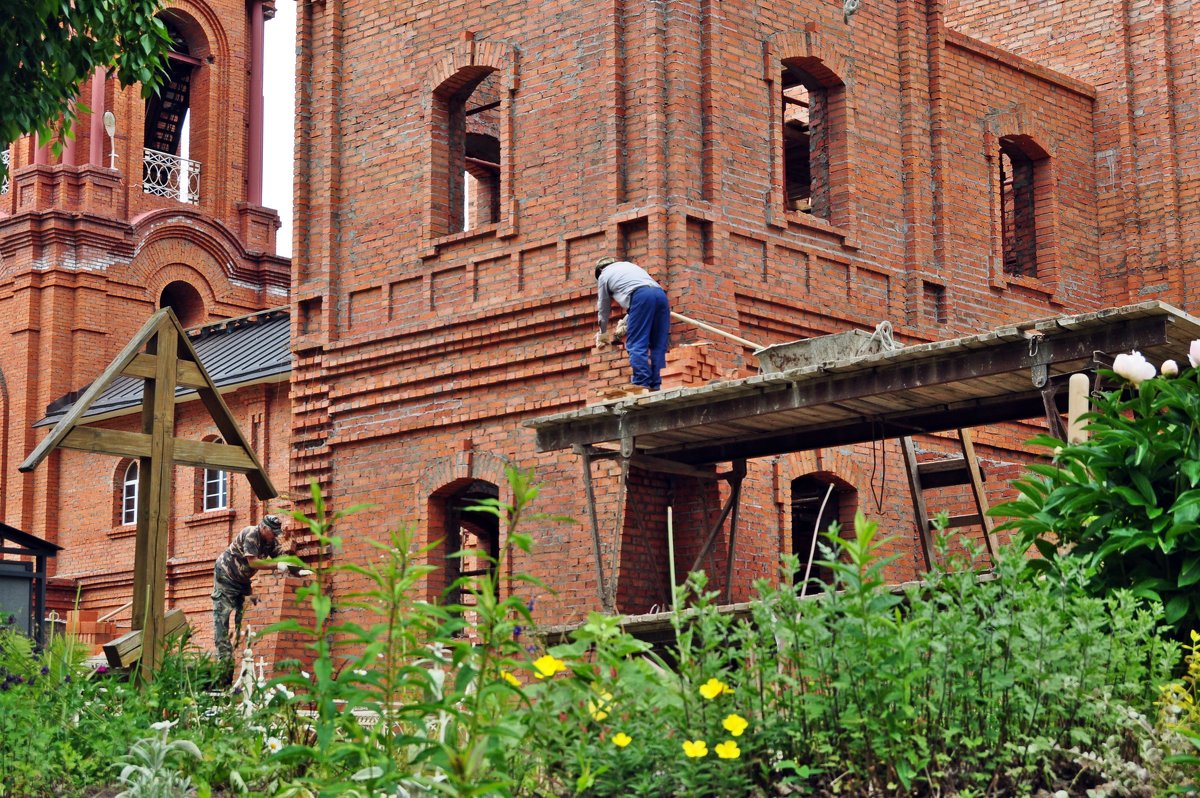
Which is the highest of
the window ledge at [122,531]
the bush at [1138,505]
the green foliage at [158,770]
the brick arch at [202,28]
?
the brick arch at [202,28]

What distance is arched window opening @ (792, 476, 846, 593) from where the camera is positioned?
1686 cm

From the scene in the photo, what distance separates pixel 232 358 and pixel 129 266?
17.2 ft

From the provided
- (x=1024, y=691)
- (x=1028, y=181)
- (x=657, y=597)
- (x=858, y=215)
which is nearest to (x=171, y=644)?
(x=1024, y=691)

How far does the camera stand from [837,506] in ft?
56.1

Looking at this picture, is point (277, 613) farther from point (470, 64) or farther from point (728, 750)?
point (728, 750)

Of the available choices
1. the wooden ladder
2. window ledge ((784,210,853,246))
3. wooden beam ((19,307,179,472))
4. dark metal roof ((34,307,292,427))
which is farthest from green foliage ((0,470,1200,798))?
dark metal roof ((34,307,292,427))

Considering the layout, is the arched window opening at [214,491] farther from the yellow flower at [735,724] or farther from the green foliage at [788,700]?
the yellow flower at [735,724]

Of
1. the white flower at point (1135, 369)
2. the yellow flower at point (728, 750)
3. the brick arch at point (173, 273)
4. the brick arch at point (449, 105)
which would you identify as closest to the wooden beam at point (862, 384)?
the white flower at point (1135, 369)

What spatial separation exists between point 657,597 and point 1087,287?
789 cm

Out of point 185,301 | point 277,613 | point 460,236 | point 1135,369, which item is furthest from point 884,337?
point 185,301

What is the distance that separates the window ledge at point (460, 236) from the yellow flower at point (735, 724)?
469 inches

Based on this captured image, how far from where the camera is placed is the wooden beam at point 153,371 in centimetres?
958

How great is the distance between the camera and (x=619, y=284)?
14.7 meters

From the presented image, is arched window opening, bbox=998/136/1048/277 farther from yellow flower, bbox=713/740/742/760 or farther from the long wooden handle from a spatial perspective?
yellow flower, bbox=713/740/742/760
